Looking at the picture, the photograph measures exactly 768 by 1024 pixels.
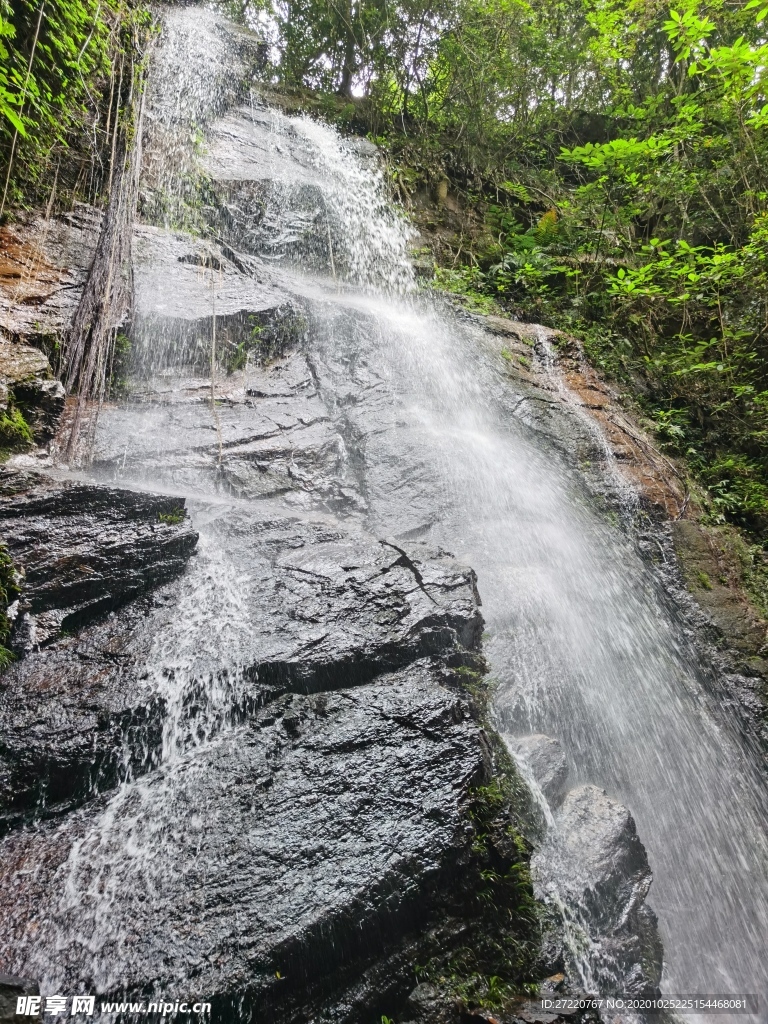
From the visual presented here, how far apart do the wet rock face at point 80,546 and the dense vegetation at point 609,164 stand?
699cm

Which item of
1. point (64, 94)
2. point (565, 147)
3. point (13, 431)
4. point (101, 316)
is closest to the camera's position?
point (13, 431)

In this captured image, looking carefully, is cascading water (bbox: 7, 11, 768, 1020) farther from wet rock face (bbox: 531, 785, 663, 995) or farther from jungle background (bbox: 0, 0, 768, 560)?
jungle background (bbox: 0, 0, 768, 560)

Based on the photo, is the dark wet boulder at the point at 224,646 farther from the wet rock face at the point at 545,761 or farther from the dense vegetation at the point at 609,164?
the dense vegetation at the point at 609,164

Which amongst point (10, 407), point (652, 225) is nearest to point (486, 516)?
point (10, 407)

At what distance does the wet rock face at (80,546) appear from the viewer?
3.55 metres

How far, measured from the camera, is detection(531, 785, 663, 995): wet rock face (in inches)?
128

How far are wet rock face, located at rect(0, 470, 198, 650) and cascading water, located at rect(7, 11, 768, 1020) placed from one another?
0.32 m

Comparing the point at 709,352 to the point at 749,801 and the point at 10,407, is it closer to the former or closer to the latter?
the point at 749,801

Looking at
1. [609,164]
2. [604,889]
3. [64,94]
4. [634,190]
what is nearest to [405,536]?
[604,889]

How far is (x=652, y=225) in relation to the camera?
35.1ft

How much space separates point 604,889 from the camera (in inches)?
139

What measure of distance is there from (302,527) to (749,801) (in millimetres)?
4932

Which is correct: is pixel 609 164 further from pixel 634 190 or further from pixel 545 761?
pixel 545 761

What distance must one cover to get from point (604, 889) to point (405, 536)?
332 cm
